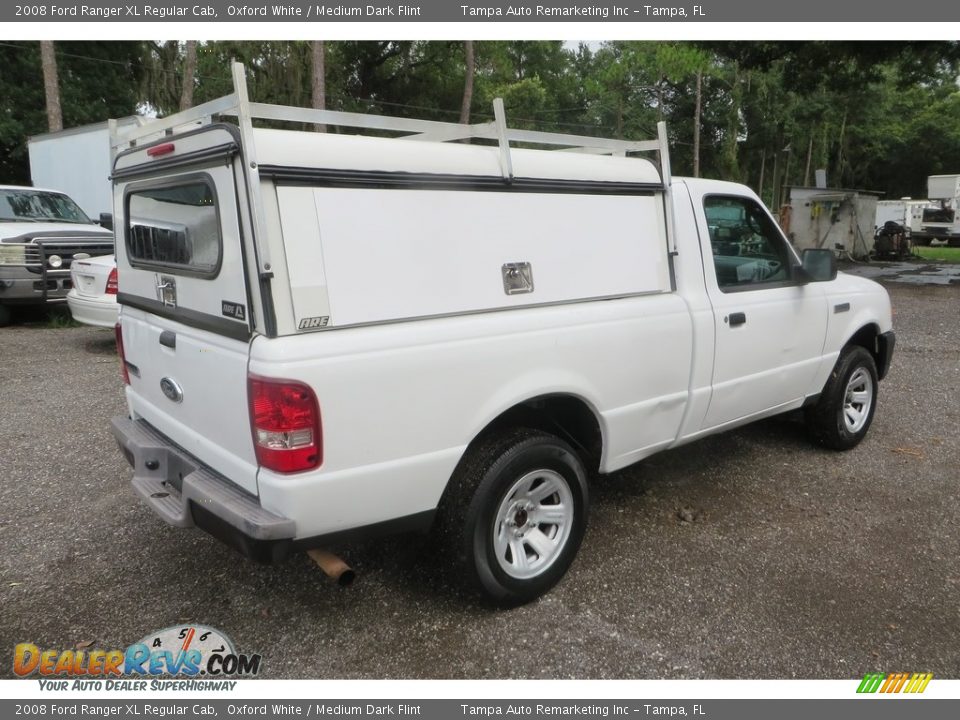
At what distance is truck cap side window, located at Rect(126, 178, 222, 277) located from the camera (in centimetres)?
275

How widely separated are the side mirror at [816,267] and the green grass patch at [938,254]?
2180cm

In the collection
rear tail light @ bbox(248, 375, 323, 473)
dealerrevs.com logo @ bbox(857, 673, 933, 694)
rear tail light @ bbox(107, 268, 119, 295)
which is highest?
rear tail light @ bbox(107, 268, 119, 295)

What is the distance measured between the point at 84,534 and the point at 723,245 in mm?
3848

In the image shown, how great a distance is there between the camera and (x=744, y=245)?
164 inches

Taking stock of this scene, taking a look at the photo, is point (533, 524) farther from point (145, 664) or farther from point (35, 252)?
point (35, 252)

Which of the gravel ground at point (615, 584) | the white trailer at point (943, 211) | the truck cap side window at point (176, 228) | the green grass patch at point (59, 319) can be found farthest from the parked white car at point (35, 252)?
the white trailer at point (943, 211)

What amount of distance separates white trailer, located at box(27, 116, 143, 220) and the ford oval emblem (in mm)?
10441

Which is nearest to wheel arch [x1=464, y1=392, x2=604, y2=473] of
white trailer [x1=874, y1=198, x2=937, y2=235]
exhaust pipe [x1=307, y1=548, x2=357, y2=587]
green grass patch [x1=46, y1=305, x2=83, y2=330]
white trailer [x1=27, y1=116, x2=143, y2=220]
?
exhaust pipe [x1=307, y1=548, x2=357, y2=587]

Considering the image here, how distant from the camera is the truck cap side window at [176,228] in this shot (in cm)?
275

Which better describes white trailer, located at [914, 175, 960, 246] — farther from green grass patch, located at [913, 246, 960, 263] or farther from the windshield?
the windshield

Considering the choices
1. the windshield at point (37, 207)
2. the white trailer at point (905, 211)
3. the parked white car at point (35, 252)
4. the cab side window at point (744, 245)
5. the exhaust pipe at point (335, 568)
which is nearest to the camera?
the exhaust pipe at point (335, 568)

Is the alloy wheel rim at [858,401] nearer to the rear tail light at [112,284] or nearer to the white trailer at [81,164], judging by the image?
the rear tail light at [112,284]

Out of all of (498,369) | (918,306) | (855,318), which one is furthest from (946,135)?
(498,369)

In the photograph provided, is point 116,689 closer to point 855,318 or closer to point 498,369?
point 498,369
